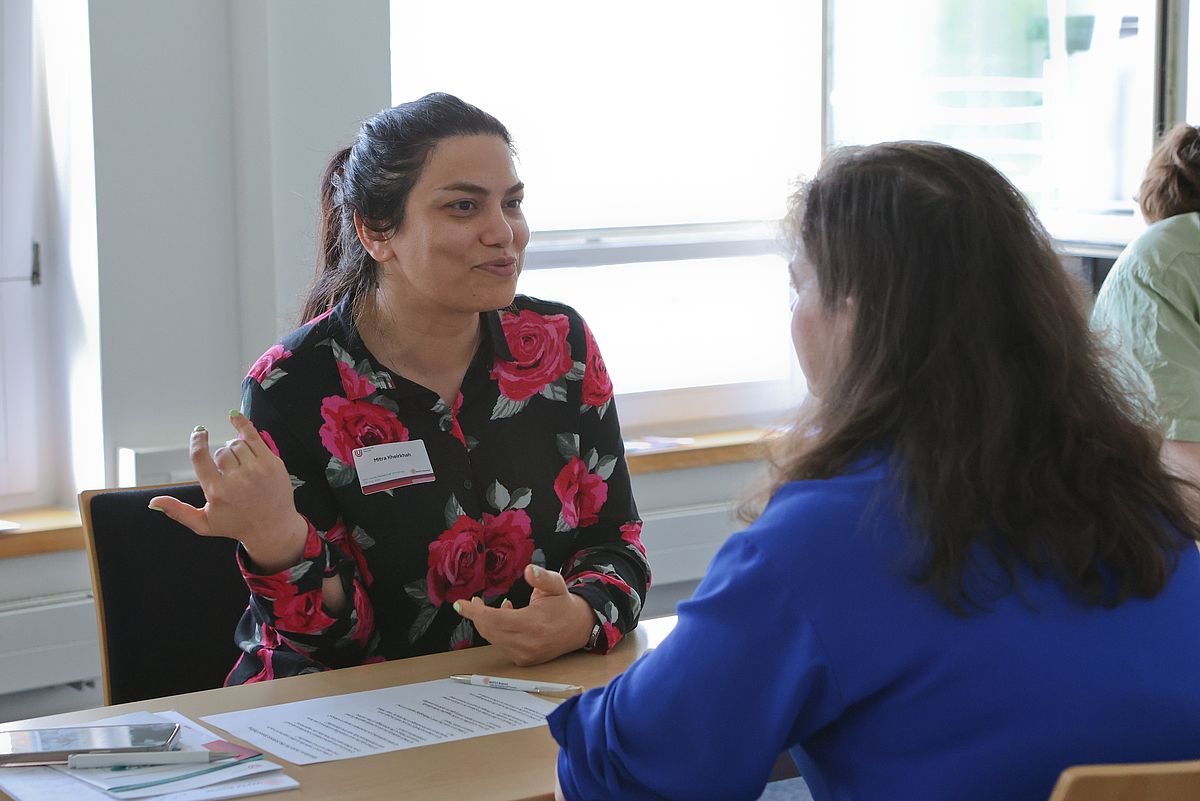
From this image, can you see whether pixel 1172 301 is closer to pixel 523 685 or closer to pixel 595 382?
pixel 595 382

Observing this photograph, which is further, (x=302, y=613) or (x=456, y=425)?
(x=456, y=425)

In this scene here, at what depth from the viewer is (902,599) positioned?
1.11 meters

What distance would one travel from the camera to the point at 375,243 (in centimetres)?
212

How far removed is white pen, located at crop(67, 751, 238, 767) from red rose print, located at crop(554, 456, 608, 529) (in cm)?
77

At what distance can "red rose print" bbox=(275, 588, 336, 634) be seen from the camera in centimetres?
177

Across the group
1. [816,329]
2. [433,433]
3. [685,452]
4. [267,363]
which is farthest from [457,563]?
[685,452]

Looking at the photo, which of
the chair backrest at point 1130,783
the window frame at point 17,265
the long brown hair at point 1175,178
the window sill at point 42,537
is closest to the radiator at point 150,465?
the window sill at point 42,537

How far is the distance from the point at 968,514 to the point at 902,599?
9cm

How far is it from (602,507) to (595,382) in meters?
0.21

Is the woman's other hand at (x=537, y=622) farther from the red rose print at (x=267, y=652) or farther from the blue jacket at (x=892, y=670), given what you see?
the blue jacket at (x=892, y=670)

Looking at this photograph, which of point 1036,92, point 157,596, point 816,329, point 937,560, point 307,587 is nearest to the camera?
point 937,560

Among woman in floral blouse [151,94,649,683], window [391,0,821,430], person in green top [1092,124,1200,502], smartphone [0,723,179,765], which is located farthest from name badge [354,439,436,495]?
person in green top [1092,124,1200,502]

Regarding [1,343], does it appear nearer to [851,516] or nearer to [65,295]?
[65,295]

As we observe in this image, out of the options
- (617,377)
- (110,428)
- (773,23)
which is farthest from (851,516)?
(773,23)
